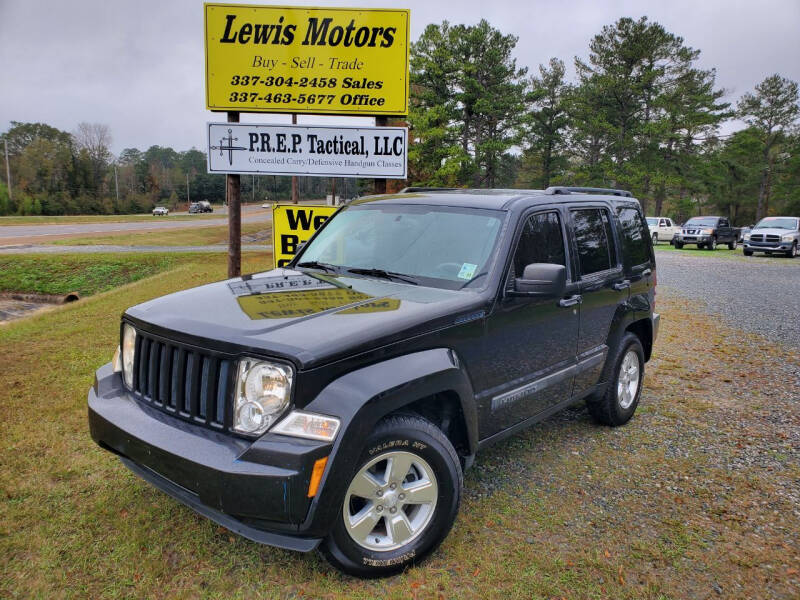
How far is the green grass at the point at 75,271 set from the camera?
1509cm

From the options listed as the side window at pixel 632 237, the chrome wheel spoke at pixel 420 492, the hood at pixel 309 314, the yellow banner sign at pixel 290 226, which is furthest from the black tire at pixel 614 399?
the yellow banner sign at pixel 290 226

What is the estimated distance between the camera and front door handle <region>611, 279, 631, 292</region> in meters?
4.45

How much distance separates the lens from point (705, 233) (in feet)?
99.8

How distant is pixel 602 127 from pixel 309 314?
1936 inches

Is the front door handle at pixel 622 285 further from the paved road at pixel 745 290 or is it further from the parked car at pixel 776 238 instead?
the parked car at pixel 776 238

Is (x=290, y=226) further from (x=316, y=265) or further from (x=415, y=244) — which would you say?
(x=415, y=244)

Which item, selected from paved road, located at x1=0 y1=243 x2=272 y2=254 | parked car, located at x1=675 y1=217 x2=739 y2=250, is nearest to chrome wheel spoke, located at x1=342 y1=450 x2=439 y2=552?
paved road, located at x1=0 y1=243 x2=272 y2=254

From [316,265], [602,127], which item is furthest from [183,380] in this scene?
[602,127]

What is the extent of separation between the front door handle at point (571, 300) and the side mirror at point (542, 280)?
1.77 feet

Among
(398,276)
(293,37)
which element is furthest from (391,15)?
(398,276)

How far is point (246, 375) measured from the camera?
2463mm

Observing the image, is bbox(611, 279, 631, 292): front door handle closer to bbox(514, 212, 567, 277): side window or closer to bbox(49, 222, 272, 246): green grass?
bbox(514, 212, 567, 277): side window

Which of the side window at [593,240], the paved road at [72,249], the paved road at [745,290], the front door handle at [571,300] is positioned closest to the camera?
the front door handle at [571,300]

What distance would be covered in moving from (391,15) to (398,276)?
14.9ft
